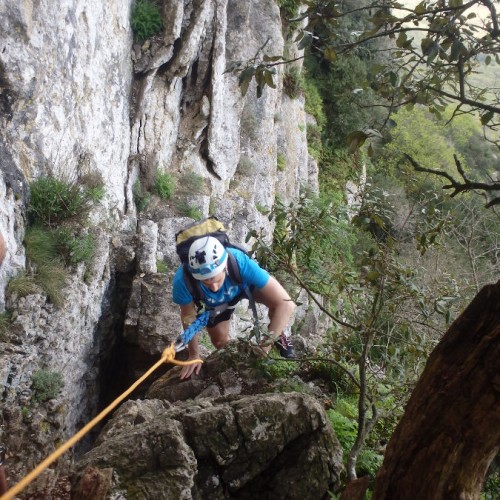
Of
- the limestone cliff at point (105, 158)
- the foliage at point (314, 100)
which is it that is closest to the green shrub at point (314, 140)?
the foliage at point (314, 100)

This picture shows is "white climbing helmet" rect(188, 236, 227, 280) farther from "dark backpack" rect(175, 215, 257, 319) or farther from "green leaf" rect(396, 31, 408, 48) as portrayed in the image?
"green leaf" rect(396, 31, 408, 48)

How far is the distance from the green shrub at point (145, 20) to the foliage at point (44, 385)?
6.83 meters

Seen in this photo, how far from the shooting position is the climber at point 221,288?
16.1 ft

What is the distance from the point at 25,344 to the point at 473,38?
5.03 metres

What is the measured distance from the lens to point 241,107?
1357 cm

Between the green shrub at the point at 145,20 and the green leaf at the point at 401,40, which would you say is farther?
the green shrub at the point at 145,20

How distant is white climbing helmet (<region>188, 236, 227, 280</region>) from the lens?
4859mm

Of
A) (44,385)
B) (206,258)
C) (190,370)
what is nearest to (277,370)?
(190,370)

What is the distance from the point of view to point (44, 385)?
567 cm

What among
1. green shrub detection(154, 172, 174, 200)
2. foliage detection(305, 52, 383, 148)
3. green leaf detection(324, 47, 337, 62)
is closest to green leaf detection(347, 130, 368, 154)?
green leaf detection(324, 47, 337, 62)

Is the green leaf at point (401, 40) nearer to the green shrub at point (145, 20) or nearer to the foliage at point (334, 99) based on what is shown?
the green shrub at point (145, 20)

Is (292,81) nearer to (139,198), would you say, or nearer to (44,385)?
(139,198)

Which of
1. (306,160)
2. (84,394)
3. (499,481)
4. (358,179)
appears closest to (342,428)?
(499,481)

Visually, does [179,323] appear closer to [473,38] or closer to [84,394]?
[84,394]
